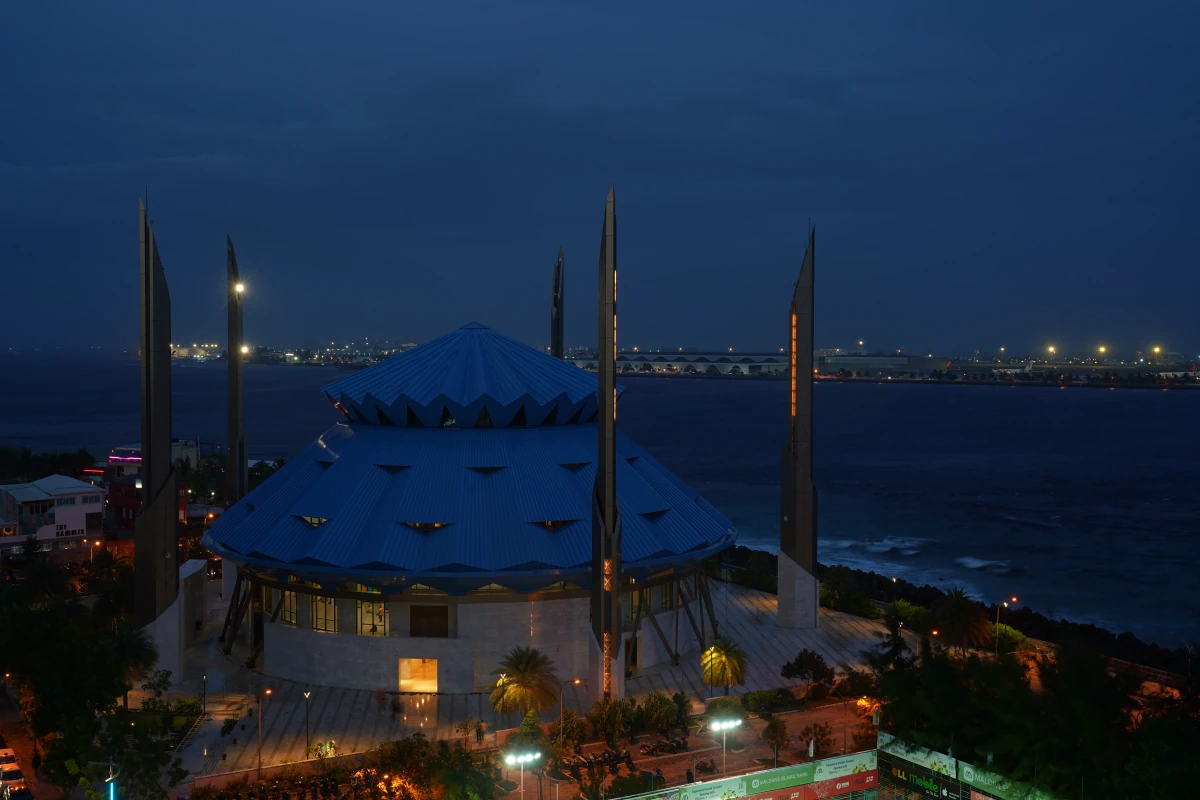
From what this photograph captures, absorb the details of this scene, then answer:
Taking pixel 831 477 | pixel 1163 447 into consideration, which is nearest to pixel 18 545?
pixel 831 477

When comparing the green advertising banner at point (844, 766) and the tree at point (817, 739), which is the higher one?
the green advertising banner at point (844, 766)

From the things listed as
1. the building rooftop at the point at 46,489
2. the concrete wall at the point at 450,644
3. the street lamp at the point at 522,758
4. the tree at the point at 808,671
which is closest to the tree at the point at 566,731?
the street lamp at the point at 522,758

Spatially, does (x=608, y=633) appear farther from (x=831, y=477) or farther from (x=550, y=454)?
(x=831, y=477)

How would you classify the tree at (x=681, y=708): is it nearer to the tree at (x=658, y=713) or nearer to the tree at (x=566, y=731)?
the tree at (x=658, y=713)

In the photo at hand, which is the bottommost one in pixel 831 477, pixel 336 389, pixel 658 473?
pixel 831 477

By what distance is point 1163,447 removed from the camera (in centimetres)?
18750

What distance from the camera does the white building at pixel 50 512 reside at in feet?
249

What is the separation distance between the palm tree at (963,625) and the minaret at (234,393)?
37007 millimetres

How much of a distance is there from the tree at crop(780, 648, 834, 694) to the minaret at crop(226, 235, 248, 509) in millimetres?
31514

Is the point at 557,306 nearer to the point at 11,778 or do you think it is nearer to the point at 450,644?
the point at 450,644

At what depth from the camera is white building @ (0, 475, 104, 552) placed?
76.0 metres

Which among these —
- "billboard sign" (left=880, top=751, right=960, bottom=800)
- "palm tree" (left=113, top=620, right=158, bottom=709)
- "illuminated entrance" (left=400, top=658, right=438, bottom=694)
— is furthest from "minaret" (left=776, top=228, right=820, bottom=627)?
"palm tree" (left=113, top=620, right=158, bottom=709)

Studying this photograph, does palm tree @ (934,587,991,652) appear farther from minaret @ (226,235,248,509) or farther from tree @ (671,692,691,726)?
minaret @ (226,235,248,509)

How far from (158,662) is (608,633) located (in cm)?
1951
